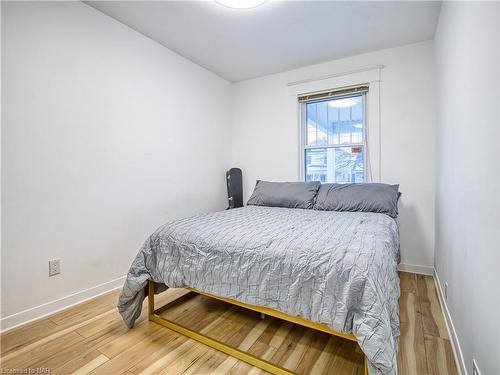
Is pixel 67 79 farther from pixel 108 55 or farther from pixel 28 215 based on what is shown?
pixel 28 215

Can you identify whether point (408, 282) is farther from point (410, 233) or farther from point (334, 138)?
point (334, 138)

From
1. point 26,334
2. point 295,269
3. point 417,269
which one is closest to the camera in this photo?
point 295,269

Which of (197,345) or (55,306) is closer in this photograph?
(197,345)

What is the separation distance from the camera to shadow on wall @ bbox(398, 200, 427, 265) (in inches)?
108

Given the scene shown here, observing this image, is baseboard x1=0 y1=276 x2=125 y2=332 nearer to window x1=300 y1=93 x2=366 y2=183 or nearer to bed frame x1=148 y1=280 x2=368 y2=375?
bed frame x1=148 y1=280 x2=368 y2=375

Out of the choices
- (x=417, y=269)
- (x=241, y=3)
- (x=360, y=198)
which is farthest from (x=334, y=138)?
(x=241, y=3)

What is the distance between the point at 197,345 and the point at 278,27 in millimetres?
2712

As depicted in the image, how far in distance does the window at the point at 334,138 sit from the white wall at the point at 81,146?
5.30 feet

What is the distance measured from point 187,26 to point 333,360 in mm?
2893

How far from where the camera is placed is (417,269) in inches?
108

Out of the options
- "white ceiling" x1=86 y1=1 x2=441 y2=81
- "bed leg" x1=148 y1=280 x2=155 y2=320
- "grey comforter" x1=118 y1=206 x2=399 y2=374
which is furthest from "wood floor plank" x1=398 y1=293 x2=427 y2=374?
"white ceiling" x1=86 y1=1 x2=441 y2=81

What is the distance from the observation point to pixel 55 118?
6.40 ft

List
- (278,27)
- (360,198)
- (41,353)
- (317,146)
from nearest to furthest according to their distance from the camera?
(41,353) → (278,27) → (360,198) → (317,146)

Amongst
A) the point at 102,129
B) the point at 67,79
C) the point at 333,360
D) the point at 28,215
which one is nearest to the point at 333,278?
the point at 333,360
